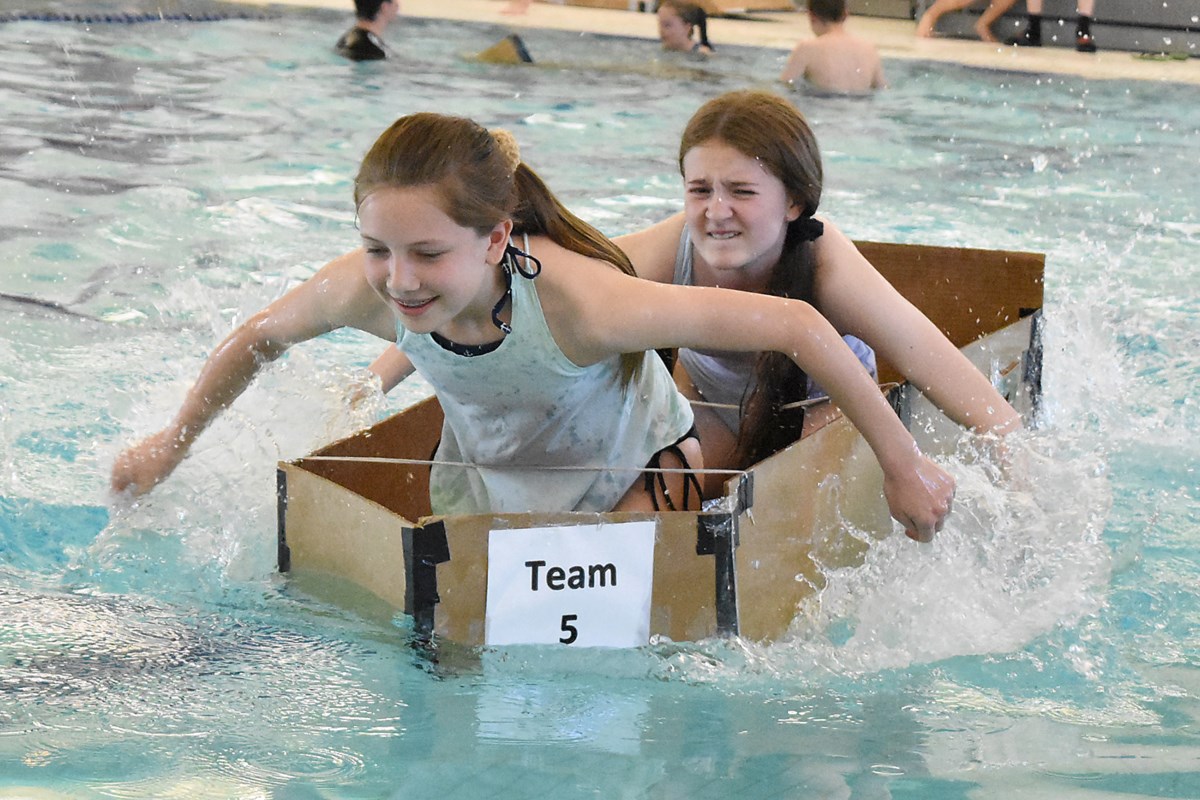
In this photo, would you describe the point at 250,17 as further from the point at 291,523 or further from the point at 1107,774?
the point at 1107,774

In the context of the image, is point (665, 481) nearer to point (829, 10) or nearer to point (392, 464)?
point (392, 464)

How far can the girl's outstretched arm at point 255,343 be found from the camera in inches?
96.7

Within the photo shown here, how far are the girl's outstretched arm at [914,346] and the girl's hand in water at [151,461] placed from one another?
51.8 inches

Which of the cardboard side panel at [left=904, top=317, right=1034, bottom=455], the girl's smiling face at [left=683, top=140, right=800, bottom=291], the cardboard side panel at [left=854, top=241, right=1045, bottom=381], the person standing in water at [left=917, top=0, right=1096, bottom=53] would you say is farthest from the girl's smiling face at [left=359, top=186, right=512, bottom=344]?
the person standing in water at [left=917, top=0, right=1096, bottom=53]

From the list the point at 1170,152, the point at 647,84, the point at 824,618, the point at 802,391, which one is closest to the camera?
the point at 824,618

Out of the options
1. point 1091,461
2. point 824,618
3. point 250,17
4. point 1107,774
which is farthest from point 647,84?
point 1107,774

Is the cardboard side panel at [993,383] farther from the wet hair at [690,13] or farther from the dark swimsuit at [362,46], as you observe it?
the wet hair at [690,13]

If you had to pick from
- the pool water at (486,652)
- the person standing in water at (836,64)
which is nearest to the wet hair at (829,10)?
the person standing in water at (836,64)

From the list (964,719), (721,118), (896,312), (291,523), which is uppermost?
(721,118)

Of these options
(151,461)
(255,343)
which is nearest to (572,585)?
(255,343)

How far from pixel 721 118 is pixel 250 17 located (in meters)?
8.17

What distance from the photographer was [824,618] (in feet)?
8.45

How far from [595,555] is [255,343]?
0.80 m

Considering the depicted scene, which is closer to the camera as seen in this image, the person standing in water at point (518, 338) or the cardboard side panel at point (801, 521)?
the person standing in water at point (518, 338)
